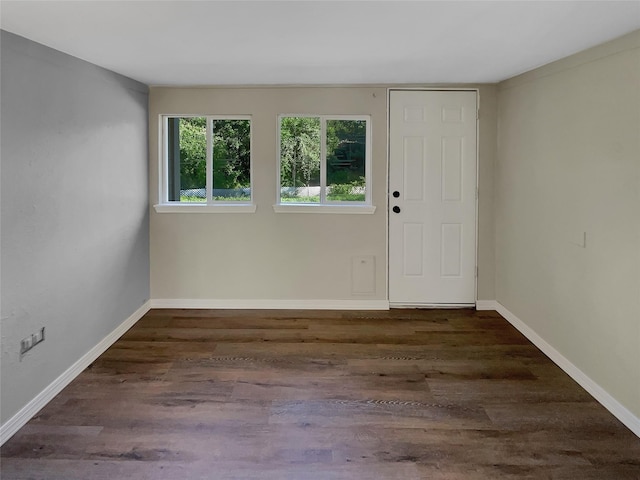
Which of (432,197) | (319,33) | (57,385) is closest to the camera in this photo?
(319,33)

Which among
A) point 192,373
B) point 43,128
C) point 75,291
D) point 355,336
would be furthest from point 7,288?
point 355,336

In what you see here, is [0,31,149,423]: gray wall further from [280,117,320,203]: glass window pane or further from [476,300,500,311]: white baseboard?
[476,300,500,311]: white baseboard

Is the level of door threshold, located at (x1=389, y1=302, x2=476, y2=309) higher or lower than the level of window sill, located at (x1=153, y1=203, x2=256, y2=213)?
lower

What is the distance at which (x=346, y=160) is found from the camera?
170 inches

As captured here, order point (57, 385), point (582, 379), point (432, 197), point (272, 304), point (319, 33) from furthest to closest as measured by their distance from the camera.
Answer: point (272, 304) → point (432, 197) → point (582, 379) → point (57, 385) → point (319, 33)

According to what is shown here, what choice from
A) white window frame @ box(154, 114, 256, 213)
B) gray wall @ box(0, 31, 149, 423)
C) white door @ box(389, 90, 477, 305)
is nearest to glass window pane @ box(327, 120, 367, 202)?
white door @ box(389, 90, 477, 305)

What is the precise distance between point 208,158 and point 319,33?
2.15m

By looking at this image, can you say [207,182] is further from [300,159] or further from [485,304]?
[485,304]

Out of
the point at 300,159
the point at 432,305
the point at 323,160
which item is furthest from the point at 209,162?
the point at 432,305

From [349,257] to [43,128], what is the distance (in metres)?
2.68

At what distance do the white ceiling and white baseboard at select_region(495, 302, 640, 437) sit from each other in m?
2.01

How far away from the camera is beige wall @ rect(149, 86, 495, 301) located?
13.8 ft

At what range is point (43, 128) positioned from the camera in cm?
262

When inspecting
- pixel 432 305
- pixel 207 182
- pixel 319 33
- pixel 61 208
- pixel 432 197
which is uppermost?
pixel 319 33
